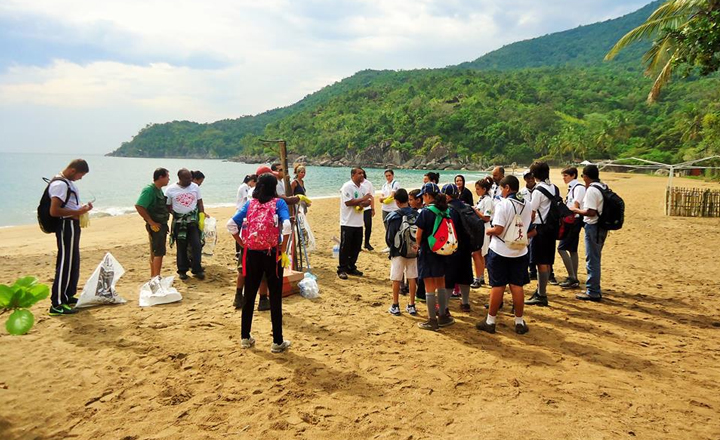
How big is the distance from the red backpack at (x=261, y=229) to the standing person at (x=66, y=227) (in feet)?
8.43

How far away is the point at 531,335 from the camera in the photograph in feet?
15.7

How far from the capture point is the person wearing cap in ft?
16.5

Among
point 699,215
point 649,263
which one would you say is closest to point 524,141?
point 699,215

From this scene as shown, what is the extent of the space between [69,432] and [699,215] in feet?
60.3

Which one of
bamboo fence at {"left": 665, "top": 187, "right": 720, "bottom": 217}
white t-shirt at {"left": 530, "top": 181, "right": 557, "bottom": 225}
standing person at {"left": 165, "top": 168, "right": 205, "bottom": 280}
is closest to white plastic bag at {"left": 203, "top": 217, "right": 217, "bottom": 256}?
standing person at {"left": 165, "top": 168, "right": 205, "bottom": 280}

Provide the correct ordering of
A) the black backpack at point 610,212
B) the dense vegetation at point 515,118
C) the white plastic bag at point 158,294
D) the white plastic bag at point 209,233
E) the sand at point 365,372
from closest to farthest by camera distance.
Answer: the sand at point 365,372 < the black backpack at point 610,212 < the white plastic bag at point 158,294 < the white plastic bag at point 209,233 < the dense vegetation at point 515,118

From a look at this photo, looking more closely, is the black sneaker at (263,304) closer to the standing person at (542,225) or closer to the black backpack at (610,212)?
the standing person at (542,225)

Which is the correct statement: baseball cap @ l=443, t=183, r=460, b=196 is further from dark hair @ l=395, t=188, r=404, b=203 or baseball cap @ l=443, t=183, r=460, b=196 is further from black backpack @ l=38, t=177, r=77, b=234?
black backpack @ l=38, t=177, r=77, b=234

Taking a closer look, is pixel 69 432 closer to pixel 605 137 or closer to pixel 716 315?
pixel 716 315

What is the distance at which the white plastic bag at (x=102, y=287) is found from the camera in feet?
18.5

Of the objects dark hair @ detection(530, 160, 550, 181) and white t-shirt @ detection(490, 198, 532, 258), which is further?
dark hair @ detection(530, 160, 550, 181)

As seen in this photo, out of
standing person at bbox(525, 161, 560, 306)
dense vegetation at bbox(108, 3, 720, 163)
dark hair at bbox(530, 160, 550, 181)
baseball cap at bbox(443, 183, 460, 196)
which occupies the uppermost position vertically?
dense vegetation at bbox(108, 3, 720, 163)

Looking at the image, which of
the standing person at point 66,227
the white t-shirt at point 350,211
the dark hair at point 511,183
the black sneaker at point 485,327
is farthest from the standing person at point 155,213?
the dark hair at point 511,183

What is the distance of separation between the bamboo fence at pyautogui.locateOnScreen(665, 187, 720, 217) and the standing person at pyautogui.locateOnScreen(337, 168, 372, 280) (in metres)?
13.7
